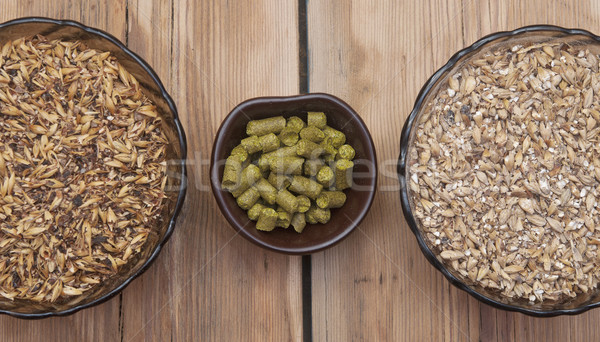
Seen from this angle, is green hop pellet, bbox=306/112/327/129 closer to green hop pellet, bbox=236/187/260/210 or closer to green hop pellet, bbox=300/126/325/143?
green hop pellet, bbox=300/126/325/143

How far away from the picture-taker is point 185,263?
1.36 meters

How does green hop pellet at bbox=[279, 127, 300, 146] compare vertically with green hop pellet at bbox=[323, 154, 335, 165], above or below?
above

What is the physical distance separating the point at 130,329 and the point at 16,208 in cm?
43

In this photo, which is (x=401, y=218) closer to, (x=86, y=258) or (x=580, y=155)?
(x=580, y=155)

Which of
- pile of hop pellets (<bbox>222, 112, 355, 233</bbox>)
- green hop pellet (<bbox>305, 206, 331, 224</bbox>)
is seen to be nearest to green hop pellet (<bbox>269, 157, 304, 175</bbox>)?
pile of hop pellets (<bbox>222, 112, 355, 233</bbox>)

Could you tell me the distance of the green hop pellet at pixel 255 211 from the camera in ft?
3.99

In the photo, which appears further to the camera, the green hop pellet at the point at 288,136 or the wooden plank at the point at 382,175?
the wooden plank at the point at 382,175

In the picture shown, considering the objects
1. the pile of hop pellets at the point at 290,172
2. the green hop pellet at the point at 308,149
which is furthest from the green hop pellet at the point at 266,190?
the green hop pellet at the point at 308,149

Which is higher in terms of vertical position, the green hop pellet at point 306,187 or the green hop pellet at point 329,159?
the green hop pellet at point 329,159

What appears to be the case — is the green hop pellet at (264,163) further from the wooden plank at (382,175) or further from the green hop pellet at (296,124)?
the wooden plank at (382,175)

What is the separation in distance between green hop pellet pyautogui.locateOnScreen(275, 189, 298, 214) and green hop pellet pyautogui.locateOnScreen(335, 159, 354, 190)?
0.12 meters

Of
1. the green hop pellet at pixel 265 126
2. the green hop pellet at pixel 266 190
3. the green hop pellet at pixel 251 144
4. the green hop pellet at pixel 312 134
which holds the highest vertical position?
the green hop pellet at pixel 265 126

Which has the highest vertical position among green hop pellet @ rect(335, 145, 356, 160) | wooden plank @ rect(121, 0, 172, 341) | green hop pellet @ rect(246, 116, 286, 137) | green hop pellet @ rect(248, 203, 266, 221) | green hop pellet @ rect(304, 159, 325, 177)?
green hop pellet @ rect(246, 116, 286, 137)

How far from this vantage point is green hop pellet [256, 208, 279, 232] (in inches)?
46.9
